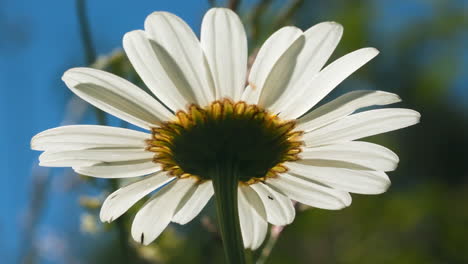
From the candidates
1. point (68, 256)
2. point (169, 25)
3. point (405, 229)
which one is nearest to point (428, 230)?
point (405, 229)

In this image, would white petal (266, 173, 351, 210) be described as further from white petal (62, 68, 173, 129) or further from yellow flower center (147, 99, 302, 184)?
white petal (62, 68, 173, 129)

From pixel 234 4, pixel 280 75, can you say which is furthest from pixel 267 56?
pixel 234 4

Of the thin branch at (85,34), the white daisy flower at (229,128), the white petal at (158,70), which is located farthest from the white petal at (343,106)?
the thin branch at (85,34)

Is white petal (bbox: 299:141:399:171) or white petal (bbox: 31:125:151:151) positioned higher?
white petal (bbox: 31:125:151:151)

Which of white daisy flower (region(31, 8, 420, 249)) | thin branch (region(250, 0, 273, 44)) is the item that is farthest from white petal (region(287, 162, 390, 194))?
thin branch (region(250, 0, 273, 44))

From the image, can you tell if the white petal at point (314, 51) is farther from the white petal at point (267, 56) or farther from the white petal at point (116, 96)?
the white petal at point (116, 96)

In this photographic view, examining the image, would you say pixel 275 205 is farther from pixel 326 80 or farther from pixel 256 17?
pixel 256 17

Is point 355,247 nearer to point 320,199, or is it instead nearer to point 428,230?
point 428,230
